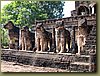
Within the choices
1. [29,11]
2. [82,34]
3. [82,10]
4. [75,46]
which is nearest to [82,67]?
[75,46]

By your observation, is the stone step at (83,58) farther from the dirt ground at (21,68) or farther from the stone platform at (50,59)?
the dirt ground at (21,68)

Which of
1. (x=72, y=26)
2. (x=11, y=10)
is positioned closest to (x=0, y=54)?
(x=11, y=10)

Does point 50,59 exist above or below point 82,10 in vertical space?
below

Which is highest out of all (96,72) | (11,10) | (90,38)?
(11,10)

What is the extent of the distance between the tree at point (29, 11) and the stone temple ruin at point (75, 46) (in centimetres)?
8

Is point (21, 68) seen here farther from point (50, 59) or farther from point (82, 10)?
point (82, 10)

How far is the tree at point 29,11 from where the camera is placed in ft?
15.7

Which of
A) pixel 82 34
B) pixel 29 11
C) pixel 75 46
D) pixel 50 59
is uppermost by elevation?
pixel 29 11

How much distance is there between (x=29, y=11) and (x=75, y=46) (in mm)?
722

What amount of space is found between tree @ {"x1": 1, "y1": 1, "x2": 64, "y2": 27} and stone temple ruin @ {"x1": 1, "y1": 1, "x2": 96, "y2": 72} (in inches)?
3.1

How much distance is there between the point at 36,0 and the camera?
4.78 metres

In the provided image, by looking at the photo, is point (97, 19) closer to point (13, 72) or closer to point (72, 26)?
point (72, 26)

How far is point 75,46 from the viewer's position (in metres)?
4.75

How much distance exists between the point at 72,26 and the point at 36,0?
55cm
